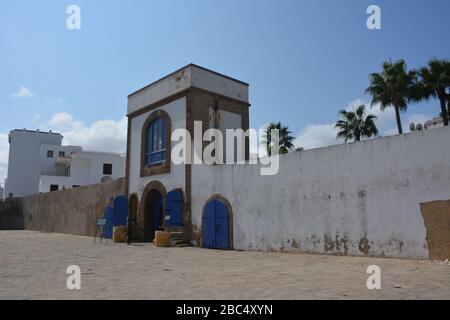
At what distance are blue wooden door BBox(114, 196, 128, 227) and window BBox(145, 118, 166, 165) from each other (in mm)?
2227

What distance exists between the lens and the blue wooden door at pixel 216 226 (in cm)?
1458

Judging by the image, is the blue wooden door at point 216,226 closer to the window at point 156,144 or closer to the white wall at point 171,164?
the white wall at point 171,164

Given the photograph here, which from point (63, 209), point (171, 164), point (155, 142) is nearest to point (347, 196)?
point (171, 164)

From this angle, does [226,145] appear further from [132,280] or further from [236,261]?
[132,280]

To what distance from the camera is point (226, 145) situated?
17.6m

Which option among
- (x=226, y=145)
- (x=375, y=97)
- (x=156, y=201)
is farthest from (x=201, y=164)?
(x=375, y=97)

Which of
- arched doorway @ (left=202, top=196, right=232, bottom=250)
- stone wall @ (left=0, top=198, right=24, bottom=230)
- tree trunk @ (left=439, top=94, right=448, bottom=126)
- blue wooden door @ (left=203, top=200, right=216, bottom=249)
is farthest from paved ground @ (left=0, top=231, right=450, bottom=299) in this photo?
stone wall @ (left=0, top=198, right=24, bottom=230)

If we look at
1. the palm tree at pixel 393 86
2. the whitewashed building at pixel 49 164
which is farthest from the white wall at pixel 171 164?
the whitewashed building at pixel 49 164

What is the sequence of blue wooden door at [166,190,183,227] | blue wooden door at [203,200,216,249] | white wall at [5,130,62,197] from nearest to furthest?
1. blue wooden door at [203,200,216,249]
2. blue wooden door at [166,190,183,227]
3. white wall at [5,130,62,197]

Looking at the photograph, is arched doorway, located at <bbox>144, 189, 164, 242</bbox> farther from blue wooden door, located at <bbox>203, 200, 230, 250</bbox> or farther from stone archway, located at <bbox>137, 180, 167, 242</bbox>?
blue wooden door, located at <bbox>203, 200, 230, 250</bbox>

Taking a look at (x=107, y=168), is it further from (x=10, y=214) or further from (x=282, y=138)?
(x=282, y=138)

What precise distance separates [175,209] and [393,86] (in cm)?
1697

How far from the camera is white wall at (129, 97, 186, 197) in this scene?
55.5 ft

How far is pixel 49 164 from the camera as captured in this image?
52.3m
